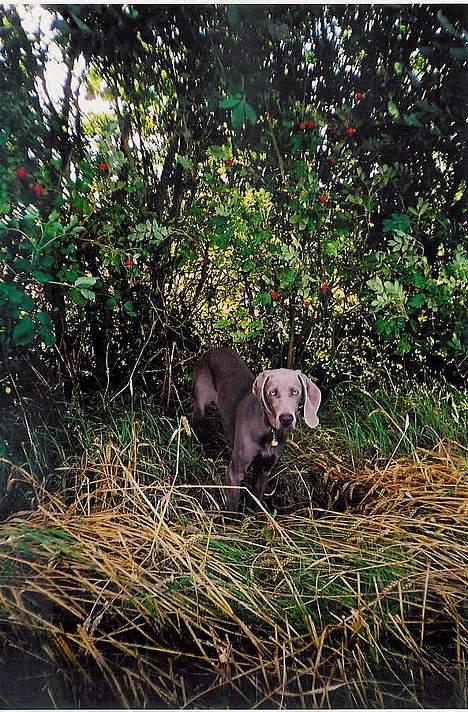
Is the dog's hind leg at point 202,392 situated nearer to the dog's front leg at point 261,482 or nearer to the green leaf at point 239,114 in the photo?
the dog's front leg at point 261,482

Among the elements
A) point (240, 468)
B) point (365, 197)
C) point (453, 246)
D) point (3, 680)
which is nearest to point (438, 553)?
point (240, 468)

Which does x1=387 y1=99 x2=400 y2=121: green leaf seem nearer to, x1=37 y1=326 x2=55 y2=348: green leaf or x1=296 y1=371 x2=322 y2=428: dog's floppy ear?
x1=296 y1=371 x2=322 y2=428: dog's floppy ear

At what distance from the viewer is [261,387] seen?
172cm

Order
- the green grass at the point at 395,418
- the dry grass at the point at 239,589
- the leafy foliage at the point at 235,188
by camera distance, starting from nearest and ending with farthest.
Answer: the dry grass at the point at 239,589 → the leafy foliage at the point at 235,188 → the green grass at the point at 395,418

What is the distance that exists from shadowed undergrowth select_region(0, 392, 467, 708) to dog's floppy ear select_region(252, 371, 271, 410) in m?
0.19

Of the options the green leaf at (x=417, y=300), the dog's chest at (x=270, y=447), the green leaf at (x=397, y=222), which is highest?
the green leaf at (x=397, y=222)

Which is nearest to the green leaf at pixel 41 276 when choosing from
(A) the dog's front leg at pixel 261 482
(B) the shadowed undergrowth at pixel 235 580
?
(B) the shadowed undergrowth at pixel 235 580

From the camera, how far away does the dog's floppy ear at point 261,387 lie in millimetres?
1721

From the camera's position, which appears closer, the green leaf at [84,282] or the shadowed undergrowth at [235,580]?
the shadowed undergrowth at [235,580]

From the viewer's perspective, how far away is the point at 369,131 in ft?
5.54

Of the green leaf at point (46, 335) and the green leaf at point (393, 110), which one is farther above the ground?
the green leaf at point (393, 110)

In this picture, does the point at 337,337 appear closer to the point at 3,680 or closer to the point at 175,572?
the point at 175,572

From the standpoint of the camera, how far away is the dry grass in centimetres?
149

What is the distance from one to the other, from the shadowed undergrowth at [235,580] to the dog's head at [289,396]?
0.48 ft
